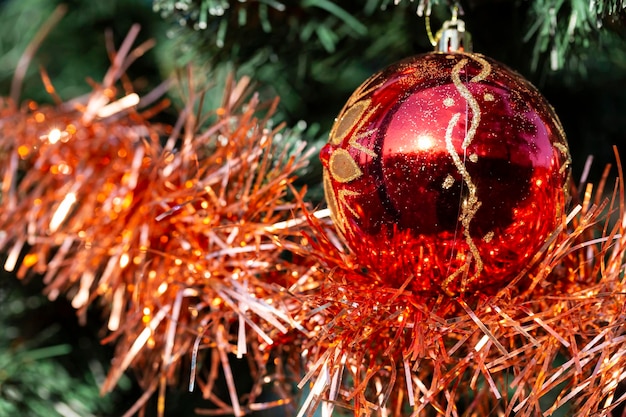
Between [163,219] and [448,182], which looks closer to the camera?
[448,182]

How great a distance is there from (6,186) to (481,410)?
348 millimetres

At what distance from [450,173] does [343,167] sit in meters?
0.05

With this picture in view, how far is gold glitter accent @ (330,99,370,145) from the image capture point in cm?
34

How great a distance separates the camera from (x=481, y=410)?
40 centimetres

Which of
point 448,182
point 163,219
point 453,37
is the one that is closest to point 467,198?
point 448,182

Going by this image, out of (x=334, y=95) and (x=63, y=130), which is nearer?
(x=63, y=130)

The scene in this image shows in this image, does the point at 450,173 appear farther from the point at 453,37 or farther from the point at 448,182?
the point at 453,37

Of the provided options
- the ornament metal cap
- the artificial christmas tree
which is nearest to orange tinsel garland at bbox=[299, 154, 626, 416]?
the artificial christmas tree

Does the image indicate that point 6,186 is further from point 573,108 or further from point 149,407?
point 573,108

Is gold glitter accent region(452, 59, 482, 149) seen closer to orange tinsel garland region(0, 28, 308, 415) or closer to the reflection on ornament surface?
the reflection on ornament surface

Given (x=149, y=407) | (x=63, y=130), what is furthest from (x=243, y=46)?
(x=149, y=407)

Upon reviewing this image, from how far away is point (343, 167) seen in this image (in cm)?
34

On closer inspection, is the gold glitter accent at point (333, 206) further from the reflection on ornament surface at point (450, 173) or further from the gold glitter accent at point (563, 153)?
the gold glitter accent at point (563, 153)

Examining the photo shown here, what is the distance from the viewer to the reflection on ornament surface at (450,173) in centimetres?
32
